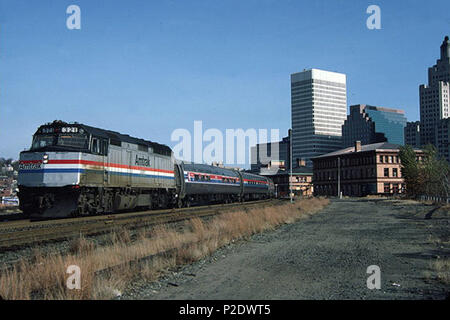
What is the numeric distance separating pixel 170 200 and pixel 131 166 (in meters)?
8.58

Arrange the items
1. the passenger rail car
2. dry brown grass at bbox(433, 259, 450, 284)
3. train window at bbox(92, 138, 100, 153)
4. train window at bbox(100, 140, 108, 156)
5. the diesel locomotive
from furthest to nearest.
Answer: the passenger rail car, train window at bbox(100, 140, 108, 156), train window at bbox(92, 138, 100, 153), the diesel locomotive, dry brown grass at bbox(433, 259, 450, 284)

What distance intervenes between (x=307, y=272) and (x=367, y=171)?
100m

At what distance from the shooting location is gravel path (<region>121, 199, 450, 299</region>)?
7504 mm

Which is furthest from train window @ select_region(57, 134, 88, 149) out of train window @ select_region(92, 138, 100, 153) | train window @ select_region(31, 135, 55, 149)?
train window @ select_region(92, 138, 100, 153)

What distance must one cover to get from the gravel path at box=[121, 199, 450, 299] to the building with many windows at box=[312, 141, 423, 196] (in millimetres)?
79999

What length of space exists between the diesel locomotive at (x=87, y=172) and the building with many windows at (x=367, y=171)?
6885cm

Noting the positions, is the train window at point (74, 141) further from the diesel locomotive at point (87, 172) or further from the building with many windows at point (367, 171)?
the building with many windows at point (367, 171)

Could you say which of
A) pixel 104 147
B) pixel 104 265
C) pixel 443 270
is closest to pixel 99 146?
pixel 104 147

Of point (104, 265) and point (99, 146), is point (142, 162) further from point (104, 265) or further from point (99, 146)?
point (104, 265)

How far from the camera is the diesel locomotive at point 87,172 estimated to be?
2031 cm

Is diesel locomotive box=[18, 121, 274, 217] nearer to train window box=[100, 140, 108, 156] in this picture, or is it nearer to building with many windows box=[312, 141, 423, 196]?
train window box=[100, 140, 108, 156]

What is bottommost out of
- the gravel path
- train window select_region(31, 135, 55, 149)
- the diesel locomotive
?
the gravel path

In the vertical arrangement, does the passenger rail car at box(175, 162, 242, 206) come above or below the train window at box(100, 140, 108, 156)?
below
